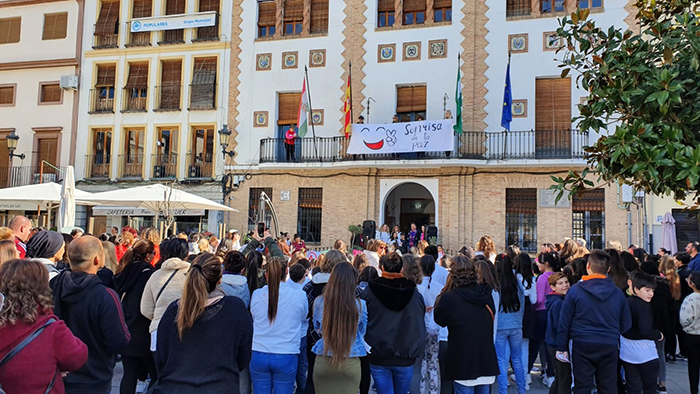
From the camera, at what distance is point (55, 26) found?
21.8 meters

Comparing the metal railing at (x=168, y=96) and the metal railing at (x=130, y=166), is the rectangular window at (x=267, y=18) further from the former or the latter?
the metal railing at (x=130, y=166)

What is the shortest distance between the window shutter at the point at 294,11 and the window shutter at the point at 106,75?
734cm

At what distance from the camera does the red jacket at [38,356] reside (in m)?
2.87

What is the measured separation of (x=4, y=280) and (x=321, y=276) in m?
2.88

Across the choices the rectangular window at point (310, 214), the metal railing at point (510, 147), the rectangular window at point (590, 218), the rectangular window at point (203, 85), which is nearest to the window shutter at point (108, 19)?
the rectangular window at point (203, 85)

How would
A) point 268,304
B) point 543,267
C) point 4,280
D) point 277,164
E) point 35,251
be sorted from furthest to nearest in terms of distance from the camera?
point 277,164
point 543,267
point 35,251
point 268,304
point 4,280

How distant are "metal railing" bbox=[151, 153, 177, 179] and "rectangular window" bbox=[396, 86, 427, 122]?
28.7ft

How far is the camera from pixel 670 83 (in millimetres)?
4027

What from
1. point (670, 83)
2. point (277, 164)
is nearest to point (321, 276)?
point (670, 83)

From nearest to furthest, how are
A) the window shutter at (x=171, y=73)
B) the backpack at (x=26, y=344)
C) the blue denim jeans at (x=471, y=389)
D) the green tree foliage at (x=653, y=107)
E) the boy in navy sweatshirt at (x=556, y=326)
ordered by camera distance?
the backpack at (x=26, y=344) < the green tree foliage at (x=653, y=107) < the blue denim jeans at (x=471, y=389) < the boy in navy sweatshirt at (x=556, y=326) < the window shutter at (x=171, y=73)

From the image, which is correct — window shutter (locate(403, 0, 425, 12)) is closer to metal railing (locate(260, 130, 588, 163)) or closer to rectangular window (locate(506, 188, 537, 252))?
metal railing (locate(260, 130, 588, 163))

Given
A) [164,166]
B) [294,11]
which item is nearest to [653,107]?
[294,11]

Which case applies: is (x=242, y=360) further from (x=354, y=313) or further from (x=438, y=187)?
(x=438, y=187)

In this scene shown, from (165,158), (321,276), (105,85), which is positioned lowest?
(321,276)
